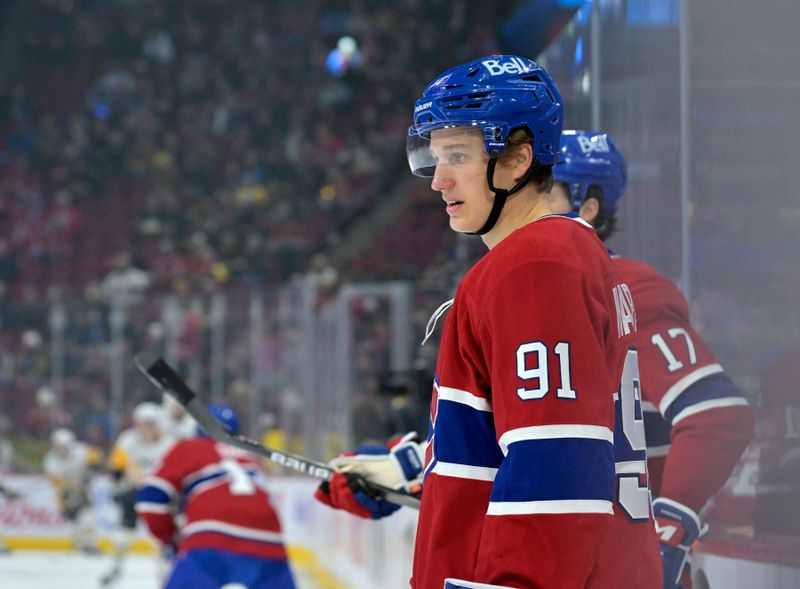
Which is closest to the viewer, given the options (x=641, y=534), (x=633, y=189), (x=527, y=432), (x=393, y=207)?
(x=527, y=432)

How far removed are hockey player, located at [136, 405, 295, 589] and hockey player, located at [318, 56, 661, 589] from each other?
9.23 ft

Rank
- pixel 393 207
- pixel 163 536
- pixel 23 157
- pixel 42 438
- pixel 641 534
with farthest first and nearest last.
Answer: pixel 23 157
pixel 393 207
pixel 42 438
pixel 163 536
pixel 641 534

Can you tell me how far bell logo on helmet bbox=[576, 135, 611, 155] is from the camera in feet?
7.62

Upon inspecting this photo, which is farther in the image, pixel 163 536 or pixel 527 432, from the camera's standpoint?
pixel 163 536

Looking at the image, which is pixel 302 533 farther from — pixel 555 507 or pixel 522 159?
pixel 555 507

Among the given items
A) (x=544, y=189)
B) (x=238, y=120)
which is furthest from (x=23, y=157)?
(x=544, y=189)

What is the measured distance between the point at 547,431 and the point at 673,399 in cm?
89

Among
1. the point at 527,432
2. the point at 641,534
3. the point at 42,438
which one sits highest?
the point at 527,432

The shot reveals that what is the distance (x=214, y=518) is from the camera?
420 centimetres

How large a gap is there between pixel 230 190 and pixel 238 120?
1207mm

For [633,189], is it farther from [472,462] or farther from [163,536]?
[163,536]

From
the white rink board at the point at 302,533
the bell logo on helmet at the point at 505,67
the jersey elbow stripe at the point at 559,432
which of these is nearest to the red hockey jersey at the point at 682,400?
the bell logo on helmet at the point at 505,67

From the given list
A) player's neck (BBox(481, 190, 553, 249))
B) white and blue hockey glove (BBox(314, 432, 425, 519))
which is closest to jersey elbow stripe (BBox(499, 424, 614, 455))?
player's neck (BBox(481, 190, 553, 249))

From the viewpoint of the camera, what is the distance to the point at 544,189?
5.01 ft
